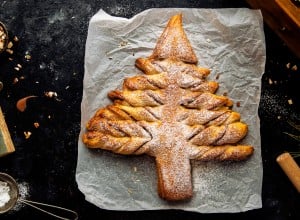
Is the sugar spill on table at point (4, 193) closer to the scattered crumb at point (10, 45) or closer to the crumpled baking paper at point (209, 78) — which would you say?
the crumpled baking paper at point (209, 78)

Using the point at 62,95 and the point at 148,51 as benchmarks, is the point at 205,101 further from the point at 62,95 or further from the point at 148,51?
the point at 62,95

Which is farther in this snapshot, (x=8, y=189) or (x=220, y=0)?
(x=220, y=0)

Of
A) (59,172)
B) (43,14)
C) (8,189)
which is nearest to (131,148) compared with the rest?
(59,172)

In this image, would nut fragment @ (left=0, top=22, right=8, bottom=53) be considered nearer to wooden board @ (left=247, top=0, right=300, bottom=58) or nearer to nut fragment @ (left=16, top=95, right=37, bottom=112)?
nut fragment @ (left=16, top=95, right=37, bottom=112)

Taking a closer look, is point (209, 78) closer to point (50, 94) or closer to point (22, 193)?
point (50, 94)

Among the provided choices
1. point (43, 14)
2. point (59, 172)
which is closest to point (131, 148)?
point (59, 172)

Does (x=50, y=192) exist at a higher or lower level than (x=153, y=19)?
lower

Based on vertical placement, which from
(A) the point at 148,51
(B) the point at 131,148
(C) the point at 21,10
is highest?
(C) the point at 21,10
